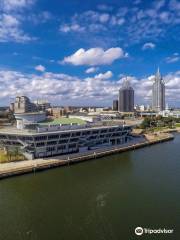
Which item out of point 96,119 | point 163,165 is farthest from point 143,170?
point 96,119

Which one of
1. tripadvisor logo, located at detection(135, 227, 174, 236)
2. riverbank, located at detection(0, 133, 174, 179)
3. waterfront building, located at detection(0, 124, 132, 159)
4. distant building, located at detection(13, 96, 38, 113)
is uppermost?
distant building, located at detection(13, 96, 38, 113)

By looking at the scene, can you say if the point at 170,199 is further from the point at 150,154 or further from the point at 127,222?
the point at 150,154

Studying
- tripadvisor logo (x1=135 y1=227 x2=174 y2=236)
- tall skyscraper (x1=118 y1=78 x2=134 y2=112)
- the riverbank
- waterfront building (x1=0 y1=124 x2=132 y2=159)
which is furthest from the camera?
tall skyscraper (x1=118 y1=78 x2=134 y2=112)

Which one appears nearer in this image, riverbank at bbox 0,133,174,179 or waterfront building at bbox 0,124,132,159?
riverbank at bbox 0,133,174,179

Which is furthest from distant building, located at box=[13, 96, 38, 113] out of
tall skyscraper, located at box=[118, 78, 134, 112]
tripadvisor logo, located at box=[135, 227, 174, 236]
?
tripadvisor logo, located at box=[135, 227, 174, 236]

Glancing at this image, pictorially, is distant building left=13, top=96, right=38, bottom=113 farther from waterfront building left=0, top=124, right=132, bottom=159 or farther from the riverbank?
the riverbank

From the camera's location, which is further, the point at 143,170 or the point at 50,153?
the point at 50,153

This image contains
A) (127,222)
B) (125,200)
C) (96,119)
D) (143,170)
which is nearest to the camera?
(127,222)
